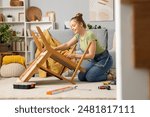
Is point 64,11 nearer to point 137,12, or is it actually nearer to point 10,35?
point 10,35

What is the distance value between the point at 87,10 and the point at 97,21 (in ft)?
0.91

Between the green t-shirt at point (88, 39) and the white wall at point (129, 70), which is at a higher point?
the green t-shirt at point (88, 39)

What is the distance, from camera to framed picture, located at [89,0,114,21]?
16.9 feet

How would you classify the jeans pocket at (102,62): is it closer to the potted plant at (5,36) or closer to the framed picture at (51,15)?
the potted plant at (5,36)

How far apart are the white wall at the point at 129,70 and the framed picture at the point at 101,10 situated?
14.8ft

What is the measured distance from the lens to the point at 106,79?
8.90 feet

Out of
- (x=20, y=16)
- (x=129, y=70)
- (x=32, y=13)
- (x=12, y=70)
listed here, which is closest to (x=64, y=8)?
(x=32, y=13)

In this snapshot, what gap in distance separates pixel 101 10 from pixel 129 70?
4.58 m

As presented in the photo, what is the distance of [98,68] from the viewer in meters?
2.63

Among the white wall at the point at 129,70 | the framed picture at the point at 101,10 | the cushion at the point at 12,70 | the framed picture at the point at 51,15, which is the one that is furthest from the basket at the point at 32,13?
the white wall at the point at 129,70

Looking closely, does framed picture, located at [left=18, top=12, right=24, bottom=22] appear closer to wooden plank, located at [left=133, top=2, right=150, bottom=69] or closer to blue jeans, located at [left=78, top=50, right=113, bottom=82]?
blue jeans, located at [left=78, top=50, right=113, bottom=82]

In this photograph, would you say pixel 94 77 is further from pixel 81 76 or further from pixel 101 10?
pixel 101 10

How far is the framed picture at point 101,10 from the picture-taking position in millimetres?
5160

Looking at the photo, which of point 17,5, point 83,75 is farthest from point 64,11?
point 83,75
